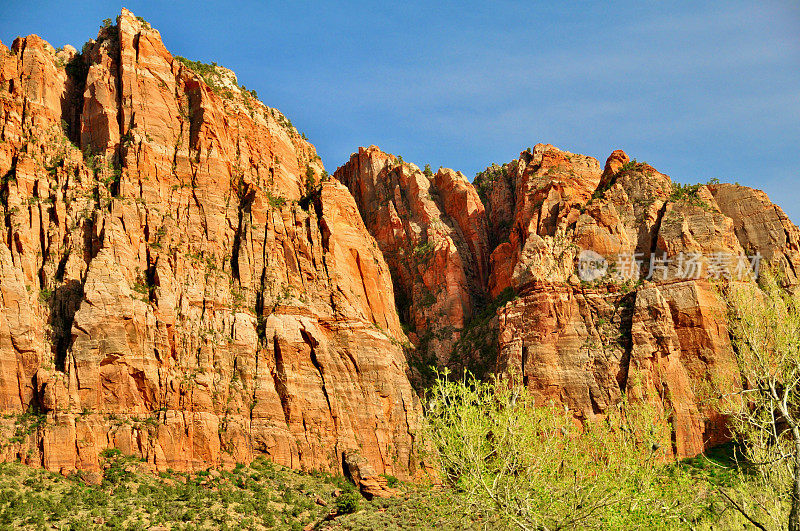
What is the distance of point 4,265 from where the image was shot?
67938 mm

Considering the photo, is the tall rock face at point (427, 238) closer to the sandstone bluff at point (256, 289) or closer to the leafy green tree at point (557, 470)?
the sandstone bluff at point (256, 289)

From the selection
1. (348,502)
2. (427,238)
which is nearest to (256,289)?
(348,502)

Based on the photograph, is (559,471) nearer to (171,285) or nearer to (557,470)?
(557,470)

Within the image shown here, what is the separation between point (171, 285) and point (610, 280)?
177 ft

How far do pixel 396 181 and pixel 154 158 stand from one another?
47361 millimetres

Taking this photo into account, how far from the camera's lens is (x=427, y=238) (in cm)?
11225

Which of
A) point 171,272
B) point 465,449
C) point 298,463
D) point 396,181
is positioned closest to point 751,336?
point 465,449

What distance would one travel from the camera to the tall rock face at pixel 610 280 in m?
80.6

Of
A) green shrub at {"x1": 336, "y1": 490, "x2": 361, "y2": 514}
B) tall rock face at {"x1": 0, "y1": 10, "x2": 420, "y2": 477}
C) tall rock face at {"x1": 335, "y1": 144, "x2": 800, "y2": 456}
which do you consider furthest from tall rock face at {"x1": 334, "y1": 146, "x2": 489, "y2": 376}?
green shrub at {"x1": 336, "y1": 490, "x2": 361, "y2": 514}

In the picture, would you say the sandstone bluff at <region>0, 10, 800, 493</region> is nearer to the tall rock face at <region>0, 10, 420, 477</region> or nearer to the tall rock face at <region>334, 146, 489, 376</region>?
the tall rock face at <region>0, 10, 420, 477</region>

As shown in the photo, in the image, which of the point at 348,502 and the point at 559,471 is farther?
the point at 348,502

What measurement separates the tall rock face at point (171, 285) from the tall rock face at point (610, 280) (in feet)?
49.6

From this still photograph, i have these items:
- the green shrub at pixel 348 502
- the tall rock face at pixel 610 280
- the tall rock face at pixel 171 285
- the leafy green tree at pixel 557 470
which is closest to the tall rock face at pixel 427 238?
the tall rock face at pixel 610 280

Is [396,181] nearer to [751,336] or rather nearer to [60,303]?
[60,303]
